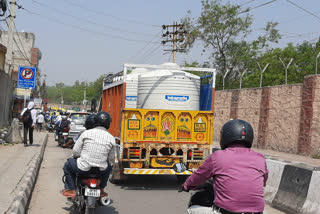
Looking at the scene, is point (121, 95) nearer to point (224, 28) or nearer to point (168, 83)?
point (168, 83)

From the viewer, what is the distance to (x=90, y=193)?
542cm

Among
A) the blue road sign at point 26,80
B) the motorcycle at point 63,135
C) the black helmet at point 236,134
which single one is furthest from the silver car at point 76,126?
the black helmet at point 236,134

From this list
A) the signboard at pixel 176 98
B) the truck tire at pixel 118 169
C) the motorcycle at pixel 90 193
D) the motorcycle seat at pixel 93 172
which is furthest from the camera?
the signboard at pixel 176 98

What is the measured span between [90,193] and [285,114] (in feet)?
51.6

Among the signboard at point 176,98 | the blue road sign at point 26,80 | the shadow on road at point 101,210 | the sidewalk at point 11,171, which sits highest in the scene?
the blue road sign at point 26,80

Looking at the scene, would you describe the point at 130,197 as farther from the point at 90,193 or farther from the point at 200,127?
the point at 90,193

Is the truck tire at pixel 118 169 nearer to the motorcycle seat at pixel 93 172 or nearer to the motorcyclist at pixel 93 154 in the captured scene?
the motorcyclist at pixel 93 154

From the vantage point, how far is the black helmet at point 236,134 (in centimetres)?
338

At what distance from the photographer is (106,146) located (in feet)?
19.1

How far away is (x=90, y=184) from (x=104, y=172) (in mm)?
337

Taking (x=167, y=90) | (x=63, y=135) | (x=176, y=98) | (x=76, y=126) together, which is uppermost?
→ (x=167, y=90)

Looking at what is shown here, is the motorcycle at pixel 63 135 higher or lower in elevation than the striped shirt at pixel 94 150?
lower

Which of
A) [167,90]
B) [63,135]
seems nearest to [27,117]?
[63,135]

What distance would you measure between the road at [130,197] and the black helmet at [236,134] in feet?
12.4
